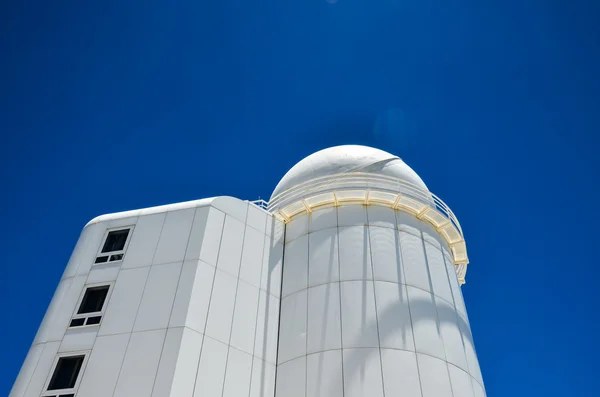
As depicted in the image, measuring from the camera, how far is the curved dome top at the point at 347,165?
2162cm

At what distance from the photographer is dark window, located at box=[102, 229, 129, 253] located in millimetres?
17984

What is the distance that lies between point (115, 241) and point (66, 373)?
5.61 metres

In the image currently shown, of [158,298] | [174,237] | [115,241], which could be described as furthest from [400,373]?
[115,241]

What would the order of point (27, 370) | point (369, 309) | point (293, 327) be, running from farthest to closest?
point (293, 327) < point (369, 309) < point (27, 370)

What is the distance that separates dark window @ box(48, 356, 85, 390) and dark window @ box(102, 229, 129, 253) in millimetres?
4621

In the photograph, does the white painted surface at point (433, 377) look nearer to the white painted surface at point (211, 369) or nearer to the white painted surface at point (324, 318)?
the white painted surface at point (324, 318)

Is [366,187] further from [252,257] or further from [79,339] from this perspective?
[79,339]

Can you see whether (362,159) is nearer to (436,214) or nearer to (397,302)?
(436,214)

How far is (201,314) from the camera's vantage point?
49.5ft

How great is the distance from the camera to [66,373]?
14.6m

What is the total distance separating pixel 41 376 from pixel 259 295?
319 inches

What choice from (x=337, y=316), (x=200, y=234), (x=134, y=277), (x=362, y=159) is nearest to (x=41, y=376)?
(x=134, y=277)

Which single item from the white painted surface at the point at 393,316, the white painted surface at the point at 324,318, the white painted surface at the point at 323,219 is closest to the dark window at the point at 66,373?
the white painted surface at the point at 324,318

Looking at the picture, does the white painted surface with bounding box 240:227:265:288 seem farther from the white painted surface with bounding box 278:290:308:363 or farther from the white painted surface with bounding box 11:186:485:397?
the white painted surface with bounding box 278:290:308:363
